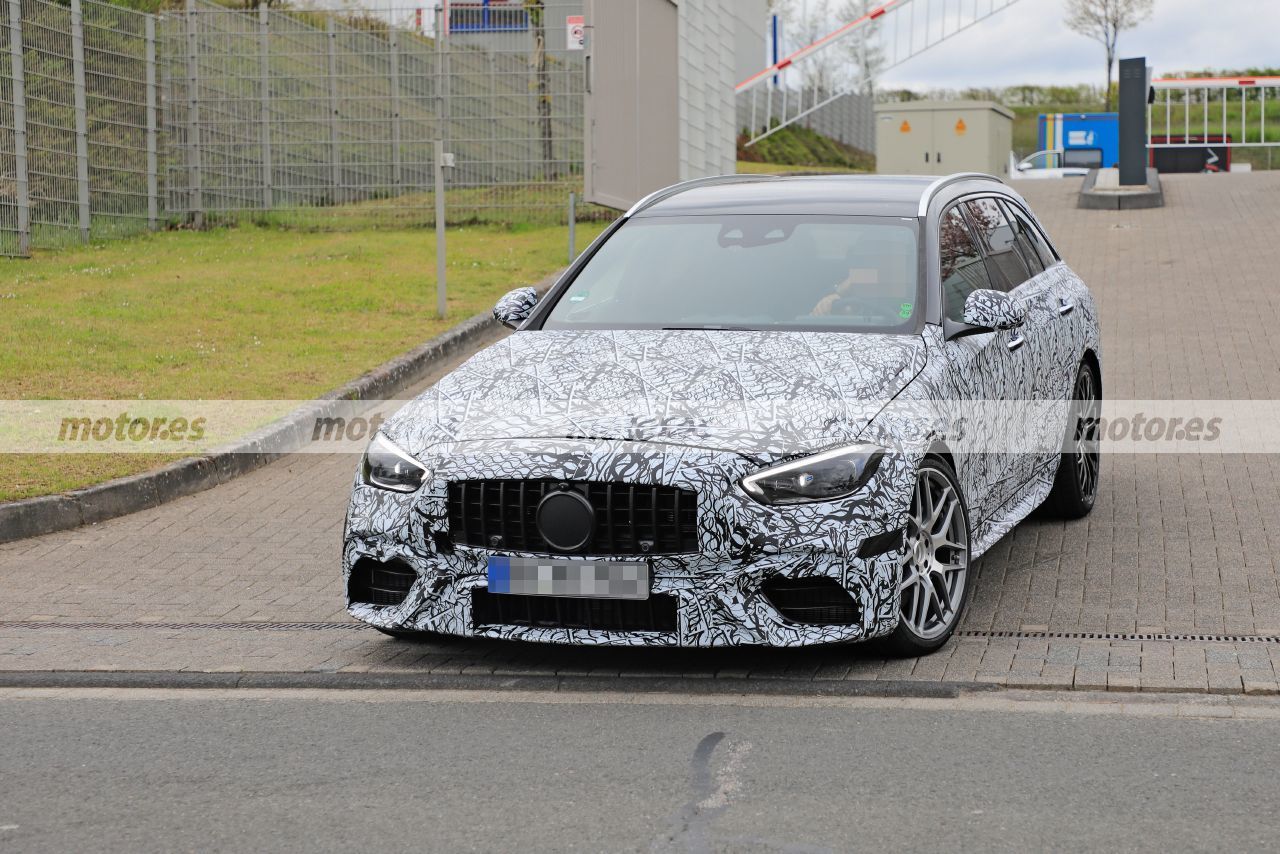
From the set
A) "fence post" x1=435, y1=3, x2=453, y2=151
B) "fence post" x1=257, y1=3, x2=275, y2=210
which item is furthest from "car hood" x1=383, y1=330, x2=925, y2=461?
"fence post" x1=257, y1=3, x2=275, y2=210

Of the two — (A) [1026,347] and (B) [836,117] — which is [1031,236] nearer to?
(A) [1026,347]

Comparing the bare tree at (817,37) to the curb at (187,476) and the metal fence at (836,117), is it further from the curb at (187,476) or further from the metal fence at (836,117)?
the curb at (187,476)

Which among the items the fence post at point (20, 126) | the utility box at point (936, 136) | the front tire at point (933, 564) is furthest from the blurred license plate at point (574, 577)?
the utility box at point (936, 136)

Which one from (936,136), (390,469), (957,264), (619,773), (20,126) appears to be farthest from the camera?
(936,136)

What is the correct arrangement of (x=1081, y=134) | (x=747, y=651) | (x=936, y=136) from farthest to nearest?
(x=1081, y=134) → (x=936, y=136) → (x=747, y=651)

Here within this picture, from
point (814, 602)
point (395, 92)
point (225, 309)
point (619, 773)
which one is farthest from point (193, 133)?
point (619, 773)

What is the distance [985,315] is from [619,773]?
2.57 metres

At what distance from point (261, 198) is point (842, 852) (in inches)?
750

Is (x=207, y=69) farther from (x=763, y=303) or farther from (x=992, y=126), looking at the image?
(x=763, y=303)

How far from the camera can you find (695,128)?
2372cm

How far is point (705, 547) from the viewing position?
17.5 ft

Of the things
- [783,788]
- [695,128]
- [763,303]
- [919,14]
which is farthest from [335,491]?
[919,14]

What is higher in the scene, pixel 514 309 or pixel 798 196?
pixel 798 196

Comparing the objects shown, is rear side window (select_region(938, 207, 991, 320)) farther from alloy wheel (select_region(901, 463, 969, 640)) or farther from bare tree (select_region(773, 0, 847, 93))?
bare tree (select_region(773, 0, 847, 93))
